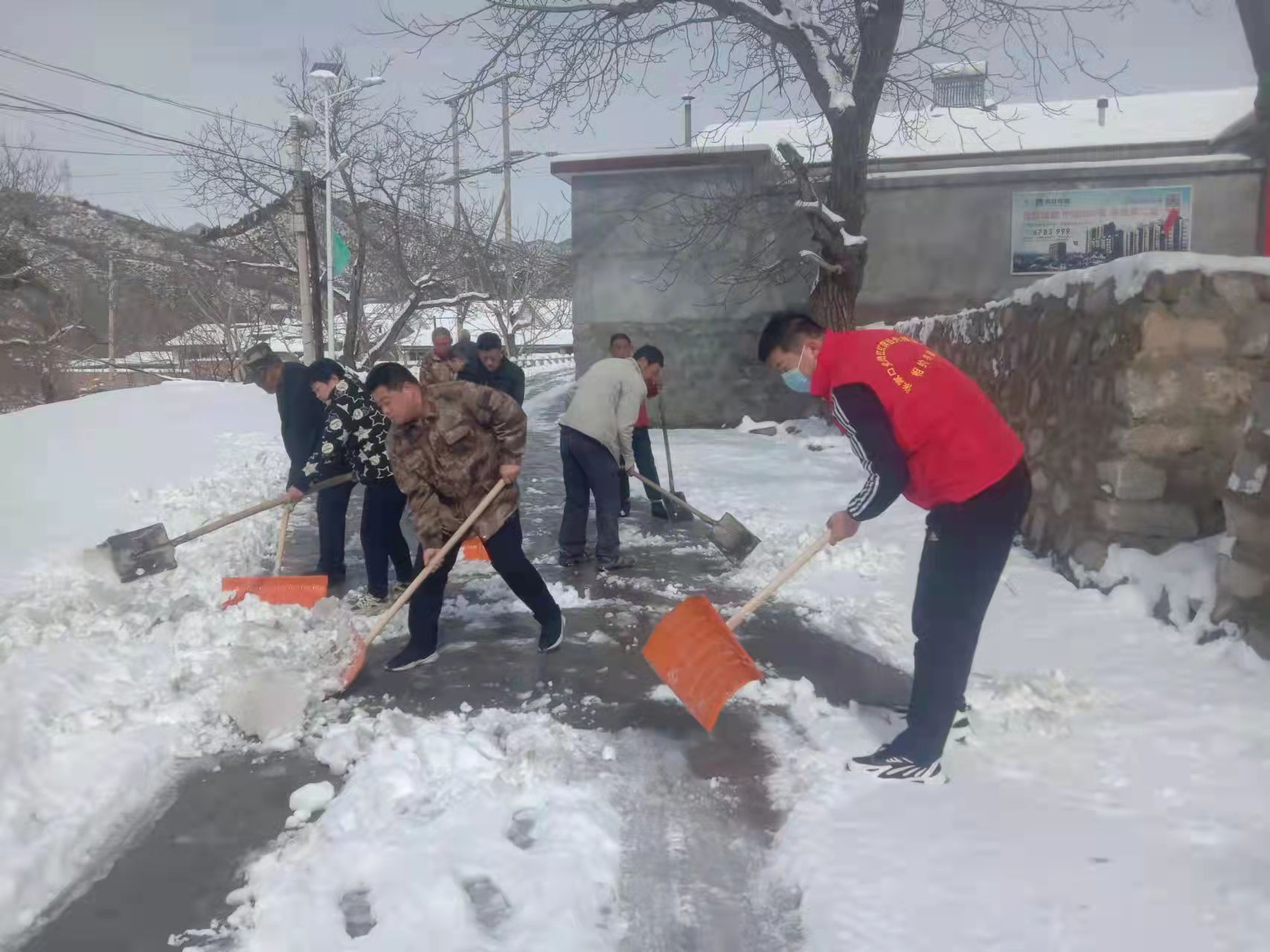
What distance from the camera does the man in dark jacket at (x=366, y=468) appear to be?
523cm

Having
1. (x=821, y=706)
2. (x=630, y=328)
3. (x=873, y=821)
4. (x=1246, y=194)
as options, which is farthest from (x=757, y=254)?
(x=873, y=821)

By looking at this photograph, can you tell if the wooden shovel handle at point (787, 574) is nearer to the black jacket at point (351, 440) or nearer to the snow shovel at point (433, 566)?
the snow shovel at point (433, 566)

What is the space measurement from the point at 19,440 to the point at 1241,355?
11890mm

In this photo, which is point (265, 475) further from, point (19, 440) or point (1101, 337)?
point (1101, 337)

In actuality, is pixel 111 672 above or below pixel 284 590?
below

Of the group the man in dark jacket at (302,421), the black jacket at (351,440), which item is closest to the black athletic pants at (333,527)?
the man in dark jacket at (302,421)

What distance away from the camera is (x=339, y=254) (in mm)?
19641

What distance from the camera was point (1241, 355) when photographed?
4.55 metres

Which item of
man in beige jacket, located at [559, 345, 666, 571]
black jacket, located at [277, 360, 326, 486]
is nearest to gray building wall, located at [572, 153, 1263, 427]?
man in beige jacket, located at [559, 345, 666, 571]

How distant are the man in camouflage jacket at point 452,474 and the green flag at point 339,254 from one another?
16477 millimetres

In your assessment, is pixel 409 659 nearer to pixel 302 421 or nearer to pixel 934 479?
pixel 302 421

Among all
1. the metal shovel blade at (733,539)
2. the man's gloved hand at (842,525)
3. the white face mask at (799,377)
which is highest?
the white face mask at (799,377)

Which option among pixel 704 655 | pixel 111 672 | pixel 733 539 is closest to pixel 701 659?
pixel 704 655

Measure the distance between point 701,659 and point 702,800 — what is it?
2.04 ft
